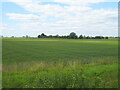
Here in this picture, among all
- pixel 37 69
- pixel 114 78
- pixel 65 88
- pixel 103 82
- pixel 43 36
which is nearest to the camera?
pixel 65 88

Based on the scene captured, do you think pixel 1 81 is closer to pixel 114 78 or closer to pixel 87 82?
pixel 87 82

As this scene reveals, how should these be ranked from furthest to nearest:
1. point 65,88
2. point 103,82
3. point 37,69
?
point 37,69 → point 103,82 → point 65,88

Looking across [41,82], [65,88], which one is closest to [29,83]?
[41,82]

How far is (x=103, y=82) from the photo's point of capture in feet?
23.7

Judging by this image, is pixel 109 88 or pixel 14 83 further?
pixel 14 83

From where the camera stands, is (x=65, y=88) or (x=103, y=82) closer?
(x=65, y=88)

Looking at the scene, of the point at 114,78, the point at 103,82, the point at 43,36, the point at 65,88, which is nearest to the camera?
the point at 65,88

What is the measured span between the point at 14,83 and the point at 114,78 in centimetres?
412

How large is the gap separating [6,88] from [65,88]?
206cm

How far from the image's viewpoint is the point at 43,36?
126 m

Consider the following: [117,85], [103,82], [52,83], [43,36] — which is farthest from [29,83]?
[43,36]

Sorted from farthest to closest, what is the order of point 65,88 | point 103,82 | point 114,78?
point 114,78
point 103,82
point 65,88

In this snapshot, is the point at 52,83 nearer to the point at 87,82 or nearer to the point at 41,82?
the point at 41,82

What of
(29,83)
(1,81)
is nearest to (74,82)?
(29,83)
